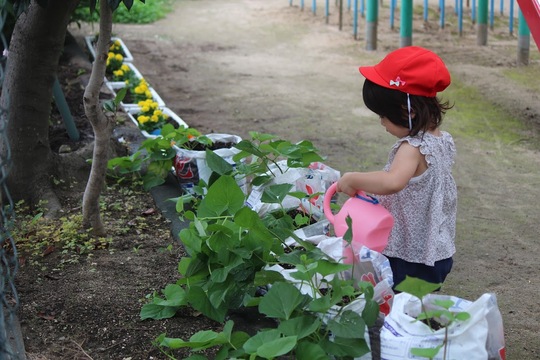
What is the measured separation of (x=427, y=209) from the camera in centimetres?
303

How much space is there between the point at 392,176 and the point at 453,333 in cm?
76

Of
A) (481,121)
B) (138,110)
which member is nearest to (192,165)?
(138,110)

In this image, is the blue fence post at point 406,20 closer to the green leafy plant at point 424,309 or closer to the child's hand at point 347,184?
the child's hand at point 347,184

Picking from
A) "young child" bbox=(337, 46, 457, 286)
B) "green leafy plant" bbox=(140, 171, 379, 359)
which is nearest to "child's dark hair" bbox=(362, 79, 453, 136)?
"young child" bbox=(337, 46, 457, 286)

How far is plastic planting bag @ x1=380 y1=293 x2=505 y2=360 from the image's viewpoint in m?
2.25

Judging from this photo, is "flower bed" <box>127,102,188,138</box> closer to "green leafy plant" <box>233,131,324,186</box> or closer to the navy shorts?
"green leafy plant" <box>233,131,324,186</box>

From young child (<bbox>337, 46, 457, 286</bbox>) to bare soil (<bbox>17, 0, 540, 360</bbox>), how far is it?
19.5 inches

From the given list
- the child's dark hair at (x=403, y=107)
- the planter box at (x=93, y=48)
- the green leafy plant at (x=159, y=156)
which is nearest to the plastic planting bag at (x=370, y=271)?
the child's dark hair at (x=403, y=107)

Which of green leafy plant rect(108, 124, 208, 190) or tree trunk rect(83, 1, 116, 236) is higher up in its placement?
tree trunk rect(83, 1, 116, 236)

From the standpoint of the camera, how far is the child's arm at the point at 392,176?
288 cm

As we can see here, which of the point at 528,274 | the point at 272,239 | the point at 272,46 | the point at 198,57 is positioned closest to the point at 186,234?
the point at 272,239

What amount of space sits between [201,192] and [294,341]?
1.61 metres

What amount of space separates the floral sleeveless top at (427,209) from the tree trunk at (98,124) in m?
1.25

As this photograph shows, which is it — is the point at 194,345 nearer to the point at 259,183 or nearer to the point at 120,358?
the point at 120,358
